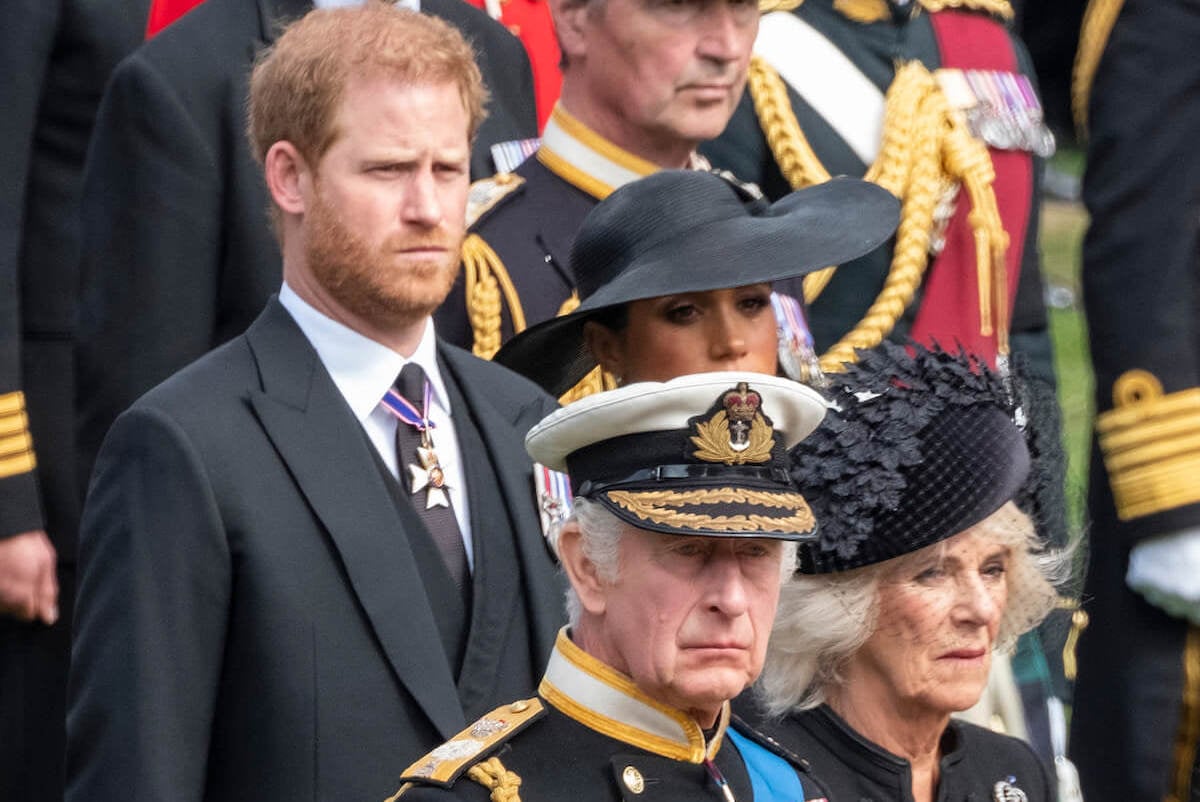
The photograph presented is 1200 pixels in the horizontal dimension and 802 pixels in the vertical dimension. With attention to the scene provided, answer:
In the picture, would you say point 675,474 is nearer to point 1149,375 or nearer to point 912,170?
point 1149,375

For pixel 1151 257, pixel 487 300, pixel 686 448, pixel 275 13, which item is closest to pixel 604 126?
pixel 487 300

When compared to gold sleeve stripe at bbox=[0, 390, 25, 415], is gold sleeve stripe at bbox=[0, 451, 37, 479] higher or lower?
lower

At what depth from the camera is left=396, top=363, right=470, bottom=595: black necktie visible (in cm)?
482

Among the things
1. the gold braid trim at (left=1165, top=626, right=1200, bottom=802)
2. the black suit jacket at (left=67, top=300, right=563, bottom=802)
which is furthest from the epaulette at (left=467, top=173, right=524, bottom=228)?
the gold braid trim at (left=1165, top=626, right=1200, bottom=802)

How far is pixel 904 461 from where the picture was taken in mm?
4758

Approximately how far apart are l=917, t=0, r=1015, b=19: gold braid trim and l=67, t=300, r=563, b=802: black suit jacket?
255 cm

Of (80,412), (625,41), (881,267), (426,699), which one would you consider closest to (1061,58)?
(881,267)

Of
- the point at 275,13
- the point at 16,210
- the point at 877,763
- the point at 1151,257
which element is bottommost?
the point at 877,763

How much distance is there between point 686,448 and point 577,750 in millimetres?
450

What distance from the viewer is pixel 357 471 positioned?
4730mm

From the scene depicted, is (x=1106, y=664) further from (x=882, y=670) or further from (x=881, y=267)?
(x=881, y=267)

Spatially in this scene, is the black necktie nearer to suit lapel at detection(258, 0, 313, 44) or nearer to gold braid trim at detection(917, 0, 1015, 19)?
suit lapel at detection(258, 0, 313, 44)

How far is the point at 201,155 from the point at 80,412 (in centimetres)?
55

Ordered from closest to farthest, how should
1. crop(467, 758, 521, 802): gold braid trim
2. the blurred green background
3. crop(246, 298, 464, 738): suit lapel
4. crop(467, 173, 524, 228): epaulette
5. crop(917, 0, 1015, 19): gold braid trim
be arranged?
1. crop(467, 758, 521, 802): gold braid trim
2. crop(246, 298, 464, 738): suit lapel
3. crop(467, 173, 524, 228): epaulette
4. crop(917, 0, 1015, 19): gold braid trim
5. the blurred green background
